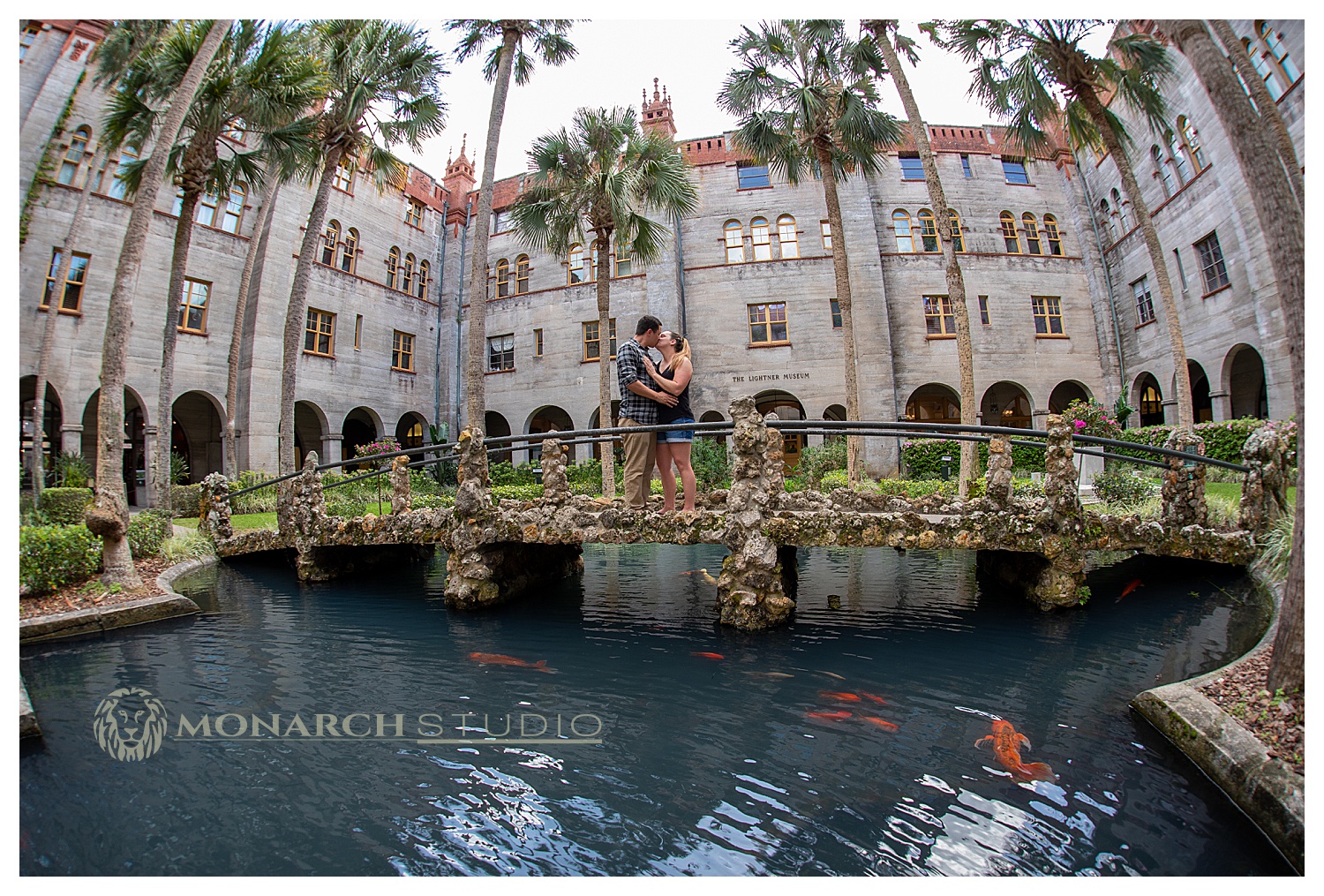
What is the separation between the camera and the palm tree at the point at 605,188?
16.0 meters

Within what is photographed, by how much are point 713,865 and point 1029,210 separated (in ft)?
88.6

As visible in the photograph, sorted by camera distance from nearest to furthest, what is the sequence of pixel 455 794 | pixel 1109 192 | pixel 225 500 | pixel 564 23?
pixel 455 794
pixel 225 500
pixel 564 23
pixel 1109 192

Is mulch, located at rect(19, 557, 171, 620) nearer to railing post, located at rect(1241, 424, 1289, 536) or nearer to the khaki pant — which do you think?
the khaki pant

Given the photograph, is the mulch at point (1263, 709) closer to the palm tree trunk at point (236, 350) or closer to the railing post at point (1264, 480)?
the railing post at point (1264, 480)

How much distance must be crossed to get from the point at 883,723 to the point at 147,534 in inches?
432

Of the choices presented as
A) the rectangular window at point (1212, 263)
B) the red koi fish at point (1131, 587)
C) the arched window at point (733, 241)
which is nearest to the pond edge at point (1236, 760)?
the red koi fish at point (1131, 587)

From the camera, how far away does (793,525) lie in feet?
21.9

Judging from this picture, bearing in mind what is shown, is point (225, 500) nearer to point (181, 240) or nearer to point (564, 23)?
point (181, 240)

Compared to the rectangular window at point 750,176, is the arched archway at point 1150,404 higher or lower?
lower

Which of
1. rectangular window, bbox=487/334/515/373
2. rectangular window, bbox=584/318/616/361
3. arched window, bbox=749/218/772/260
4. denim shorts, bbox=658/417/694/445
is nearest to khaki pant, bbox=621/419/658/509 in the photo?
denim shorts, bbox=658/417/694/445

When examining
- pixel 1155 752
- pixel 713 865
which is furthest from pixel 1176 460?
pixel 713 865

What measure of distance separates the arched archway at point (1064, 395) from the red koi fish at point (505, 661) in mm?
24623

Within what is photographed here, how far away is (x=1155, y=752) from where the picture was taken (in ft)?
12.4

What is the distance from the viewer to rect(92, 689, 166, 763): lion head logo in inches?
159
